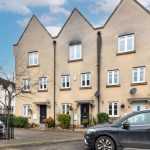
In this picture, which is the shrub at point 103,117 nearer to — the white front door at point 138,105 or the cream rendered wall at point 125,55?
the cream rendered wall at point 125,55

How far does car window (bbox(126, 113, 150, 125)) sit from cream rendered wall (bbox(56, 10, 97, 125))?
69.1 ft

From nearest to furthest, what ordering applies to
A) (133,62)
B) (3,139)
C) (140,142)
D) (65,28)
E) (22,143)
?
(140,142) → (22,143) → (3,139) → (133,62) → (65,28)

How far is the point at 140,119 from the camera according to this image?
47.7 ft

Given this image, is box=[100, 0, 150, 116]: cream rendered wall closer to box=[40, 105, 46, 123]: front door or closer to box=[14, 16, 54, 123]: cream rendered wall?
box=[14, 16, 54, 123]: cream rendered wall

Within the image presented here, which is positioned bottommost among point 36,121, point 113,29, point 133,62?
point 36,121

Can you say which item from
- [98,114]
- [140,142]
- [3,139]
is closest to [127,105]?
[98,114]

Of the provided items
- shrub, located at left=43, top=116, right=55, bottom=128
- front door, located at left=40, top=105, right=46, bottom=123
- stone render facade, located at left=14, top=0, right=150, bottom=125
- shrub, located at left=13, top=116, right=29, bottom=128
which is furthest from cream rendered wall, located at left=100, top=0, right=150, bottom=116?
shrub, located at left=13, top=116, right=29, bottom=128

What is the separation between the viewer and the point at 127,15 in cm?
3394

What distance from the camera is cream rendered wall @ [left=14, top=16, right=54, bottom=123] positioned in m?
40.0

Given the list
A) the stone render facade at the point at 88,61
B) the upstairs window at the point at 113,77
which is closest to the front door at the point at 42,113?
the stone render facade at the point at 88,61

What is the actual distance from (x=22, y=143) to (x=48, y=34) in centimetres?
2323

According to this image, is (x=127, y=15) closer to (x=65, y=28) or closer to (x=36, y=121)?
(x=65, y=28)

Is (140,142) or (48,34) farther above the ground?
(48,34)

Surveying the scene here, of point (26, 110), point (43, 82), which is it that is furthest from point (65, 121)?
point (26, 110)
